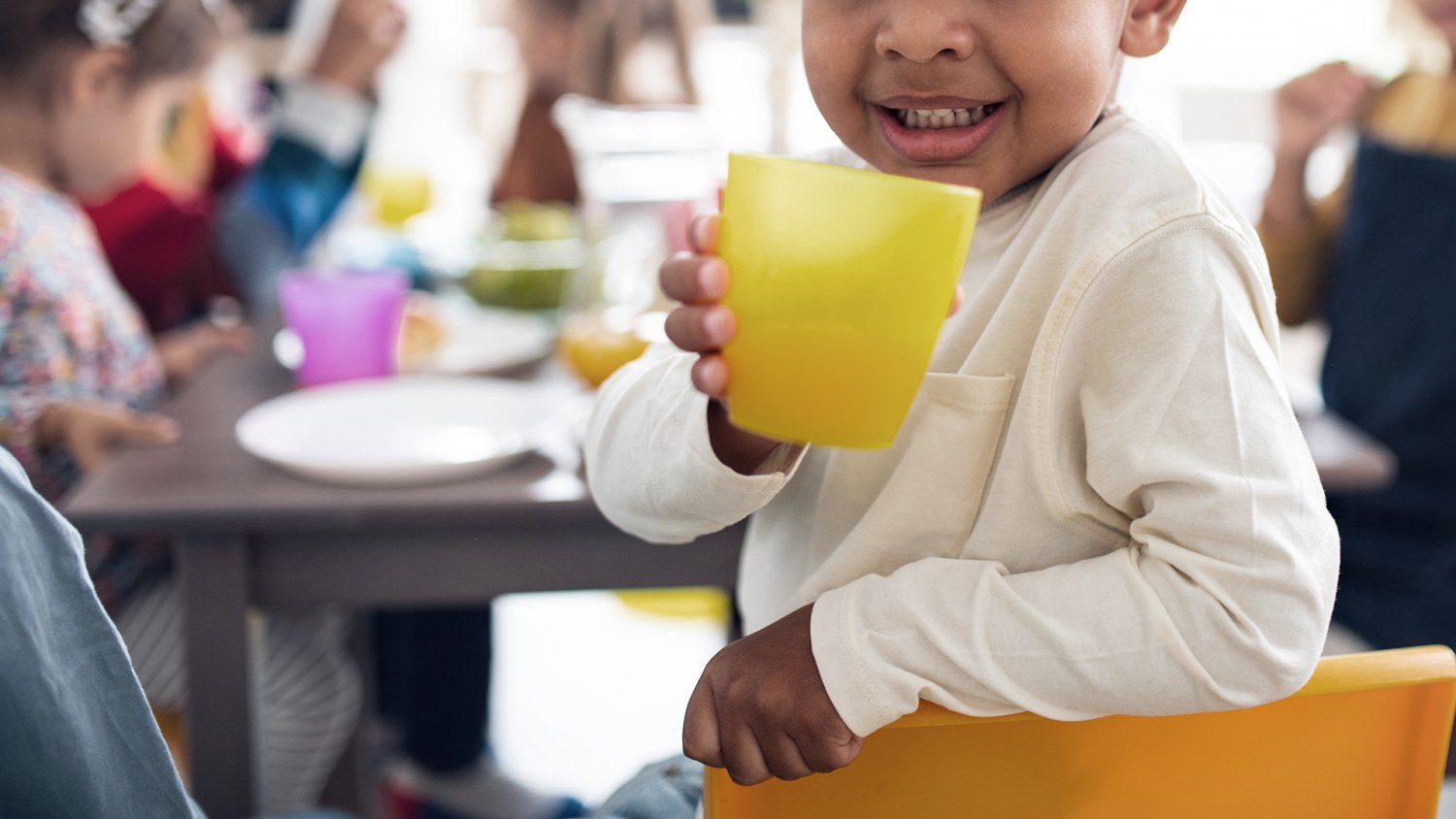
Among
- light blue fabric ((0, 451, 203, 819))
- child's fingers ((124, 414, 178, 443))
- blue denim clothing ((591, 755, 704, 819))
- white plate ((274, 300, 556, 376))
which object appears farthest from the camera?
white plate ((274, 300, 556, 376))

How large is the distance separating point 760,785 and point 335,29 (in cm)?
152

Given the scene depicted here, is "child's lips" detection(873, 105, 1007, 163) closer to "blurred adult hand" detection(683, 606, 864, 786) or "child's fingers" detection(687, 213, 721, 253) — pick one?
"child's fingers" detection(687, 213, 721, 253)

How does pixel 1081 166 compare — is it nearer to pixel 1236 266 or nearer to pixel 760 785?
pixel 1236 266

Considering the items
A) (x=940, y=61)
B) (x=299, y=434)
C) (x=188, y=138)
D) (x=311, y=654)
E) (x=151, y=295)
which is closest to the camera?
(x=940, y=61)

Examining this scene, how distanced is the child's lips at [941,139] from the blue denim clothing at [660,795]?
397mm

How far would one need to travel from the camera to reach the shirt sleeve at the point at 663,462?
0.60m

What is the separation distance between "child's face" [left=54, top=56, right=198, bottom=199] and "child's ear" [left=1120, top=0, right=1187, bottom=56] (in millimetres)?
1253

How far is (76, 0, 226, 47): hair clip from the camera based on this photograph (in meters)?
1.40

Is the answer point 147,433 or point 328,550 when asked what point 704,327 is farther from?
point 147,433

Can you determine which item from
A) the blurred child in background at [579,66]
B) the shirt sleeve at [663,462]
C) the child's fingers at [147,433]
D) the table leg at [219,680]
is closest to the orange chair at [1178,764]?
the shirt sleeve at [663,462]

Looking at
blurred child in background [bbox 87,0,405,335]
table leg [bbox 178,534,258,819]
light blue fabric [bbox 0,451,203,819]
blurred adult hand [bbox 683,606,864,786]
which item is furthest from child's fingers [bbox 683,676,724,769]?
blurred child in background [bbox 87,0,405,335]

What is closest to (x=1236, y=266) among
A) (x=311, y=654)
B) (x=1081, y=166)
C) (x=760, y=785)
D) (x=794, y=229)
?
(x=1081, y=166)

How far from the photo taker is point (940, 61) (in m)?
0.59

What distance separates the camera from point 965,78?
591mm
